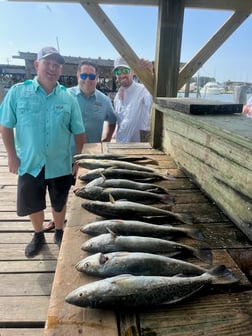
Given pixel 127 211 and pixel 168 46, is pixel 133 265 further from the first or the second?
pixel 168 46

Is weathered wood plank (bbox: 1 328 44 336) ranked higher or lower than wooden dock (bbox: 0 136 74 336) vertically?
lower

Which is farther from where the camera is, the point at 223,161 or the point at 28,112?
the point at 28,112

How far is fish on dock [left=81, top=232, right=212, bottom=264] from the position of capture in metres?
1.52

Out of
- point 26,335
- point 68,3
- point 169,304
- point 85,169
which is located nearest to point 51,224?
point 85,169

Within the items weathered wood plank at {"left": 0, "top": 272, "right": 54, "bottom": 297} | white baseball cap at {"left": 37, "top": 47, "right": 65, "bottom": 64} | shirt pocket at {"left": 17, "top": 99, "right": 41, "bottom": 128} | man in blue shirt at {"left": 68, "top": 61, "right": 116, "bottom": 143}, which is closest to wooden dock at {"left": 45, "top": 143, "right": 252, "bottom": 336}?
weathered wood plank at {"left": 0, "top": 272, "right": 54, "bottom": 297}

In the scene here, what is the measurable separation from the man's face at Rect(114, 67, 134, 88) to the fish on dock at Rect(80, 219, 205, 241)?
3271mm

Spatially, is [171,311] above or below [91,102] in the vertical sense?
below

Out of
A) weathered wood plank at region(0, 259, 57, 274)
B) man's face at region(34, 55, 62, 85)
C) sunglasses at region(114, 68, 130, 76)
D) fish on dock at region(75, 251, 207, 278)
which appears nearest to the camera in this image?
fish on dock at region(75, 251, 207, 278)

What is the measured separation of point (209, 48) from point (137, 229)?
2842mm

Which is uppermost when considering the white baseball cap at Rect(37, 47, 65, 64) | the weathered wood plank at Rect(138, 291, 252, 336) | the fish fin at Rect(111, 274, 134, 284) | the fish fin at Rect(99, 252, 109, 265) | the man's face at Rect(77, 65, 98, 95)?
the white baseball cap at Rect(37, 47, 65, 64)

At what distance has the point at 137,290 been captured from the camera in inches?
47.4

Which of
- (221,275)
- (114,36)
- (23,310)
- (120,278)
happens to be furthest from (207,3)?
(23,310)

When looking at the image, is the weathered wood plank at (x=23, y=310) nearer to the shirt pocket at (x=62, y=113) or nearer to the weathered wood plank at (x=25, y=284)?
the weathered wood plank at (x=25, y=284)

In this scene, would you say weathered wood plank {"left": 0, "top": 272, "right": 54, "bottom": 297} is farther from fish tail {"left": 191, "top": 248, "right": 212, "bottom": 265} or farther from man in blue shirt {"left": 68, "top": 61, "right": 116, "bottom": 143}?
man in blue shirt {"left": 68, "top": 61, "right": 116, "bottom": 143}
